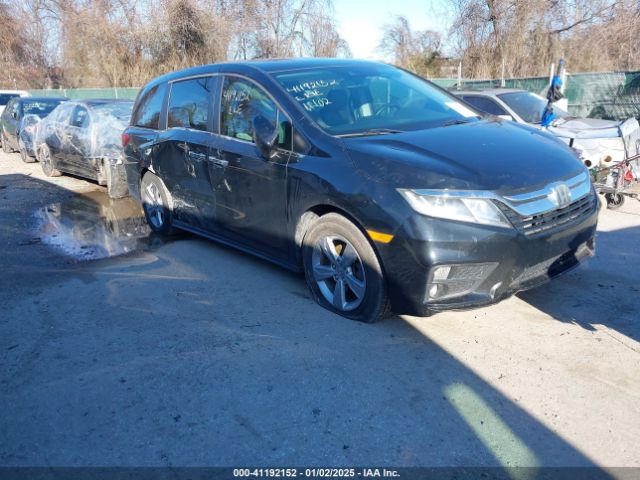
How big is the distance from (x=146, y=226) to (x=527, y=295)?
4.74 meters

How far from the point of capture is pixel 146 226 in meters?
7.00

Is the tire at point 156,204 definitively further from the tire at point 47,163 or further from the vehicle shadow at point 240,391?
the tire at point 47,163

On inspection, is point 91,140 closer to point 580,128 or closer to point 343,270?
point 343,270

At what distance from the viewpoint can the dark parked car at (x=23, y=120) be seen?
531 inches

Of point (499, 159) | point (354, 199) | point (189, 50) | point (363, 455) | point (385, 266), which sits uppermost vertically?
point (189, 50)

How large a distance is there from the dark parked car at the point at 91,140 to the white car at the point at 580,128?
5.56 meters

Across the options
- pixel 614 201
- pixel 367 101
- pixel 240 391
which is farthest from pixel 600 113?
pixel 240 391

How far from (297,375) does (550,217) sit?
73.7 inches

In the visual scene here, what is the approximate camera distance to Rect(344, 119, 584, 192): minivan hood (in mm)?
3348

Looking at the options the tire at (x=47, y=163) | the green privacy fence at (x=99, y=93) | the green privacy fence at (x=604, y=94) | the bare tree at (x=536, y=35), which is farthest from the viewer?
the green privacy fence at (x=99, y=93)

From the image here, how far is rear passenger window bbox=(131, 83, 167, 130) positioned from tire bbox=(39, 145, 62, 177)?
5.10m

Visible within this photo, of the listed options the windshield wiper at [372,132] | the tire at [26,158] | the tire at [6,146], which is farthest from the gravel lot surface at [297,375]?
the tire at [6,146]

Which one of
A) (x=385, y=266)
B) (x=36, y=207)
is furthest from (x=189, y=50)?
(x=385, y=266)

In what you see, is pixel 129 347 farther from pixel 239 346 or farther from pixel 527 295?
pixel 527 295
